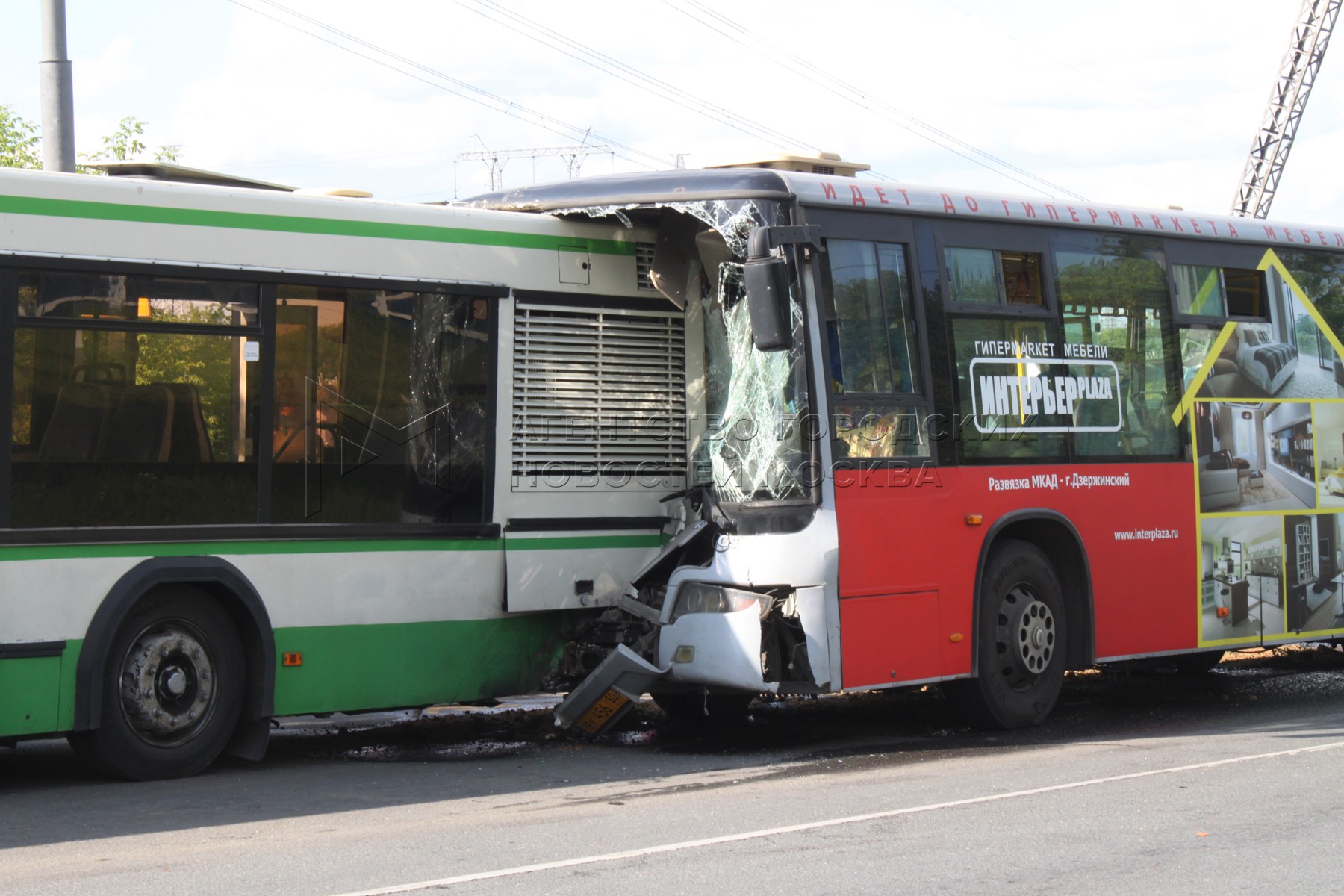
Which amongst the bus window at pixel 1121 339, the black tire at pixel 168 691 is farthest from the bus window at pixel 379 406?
the bus window at pixel 1121 339

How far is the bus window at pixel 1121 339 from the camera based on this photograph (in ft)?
34.9

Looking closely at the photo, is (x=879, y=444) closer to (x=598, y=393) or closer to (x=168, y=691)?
(x=598, y=393)

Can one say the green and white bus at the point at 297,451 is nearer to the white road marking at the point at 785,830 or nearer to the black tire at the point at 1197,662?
the white road marking at the point at 785,830

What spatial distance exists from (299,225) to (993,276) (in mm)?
4417

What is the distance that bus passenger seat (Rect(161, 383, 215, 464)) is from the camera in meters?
8.31

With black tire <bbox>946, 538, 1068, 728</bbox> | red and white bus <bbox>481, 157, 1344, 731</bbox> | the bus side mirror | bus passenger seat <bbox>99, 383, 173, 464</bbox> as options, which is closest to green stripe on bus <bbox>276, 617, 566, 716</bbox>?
red and white bus <bbox>481, 157, 1344, 731</bbox>

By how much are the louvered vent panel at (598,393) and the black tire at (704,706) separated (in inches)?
67.9

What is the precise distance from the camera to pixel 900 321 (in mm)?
9680

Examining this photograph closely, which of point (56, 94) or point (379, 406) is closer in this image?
point (379, 406)

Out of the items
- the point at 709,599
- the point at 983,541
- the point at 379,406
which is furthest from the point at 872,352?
the point at 379,406

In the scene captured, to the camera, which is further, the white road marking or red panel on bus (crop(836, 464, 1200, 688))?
red panel on bus (crop(836, 464, 1200, 688))

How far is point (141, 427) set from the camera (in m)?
8.22

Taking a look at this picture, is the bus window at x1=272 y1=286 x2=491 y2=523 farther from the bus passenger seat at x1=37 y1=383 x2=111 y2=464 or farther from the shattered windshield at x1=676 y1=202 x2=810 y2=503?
the shattered windshield at x1=676 y1=202 x2=810 y2=503

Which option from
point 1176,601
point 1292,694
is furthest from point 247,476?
point 1292,694
